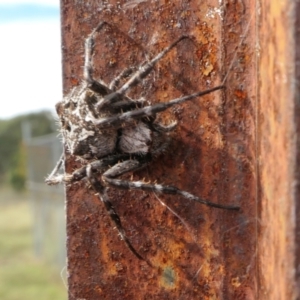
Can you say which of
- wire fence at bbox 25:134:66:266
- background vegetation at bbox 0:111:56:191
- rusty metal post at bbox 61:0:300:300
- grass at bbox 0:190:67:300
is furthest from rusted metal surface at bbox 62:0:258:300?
background vegetation at bbox 0:111:56:191

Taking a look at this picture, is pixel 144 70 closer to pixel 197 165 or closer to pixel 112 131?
pixel 197 165

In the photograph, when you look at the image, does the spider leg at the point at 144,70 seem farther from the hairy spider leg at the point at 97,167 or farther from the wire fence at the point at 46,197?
the wire fence at the point at 46,197

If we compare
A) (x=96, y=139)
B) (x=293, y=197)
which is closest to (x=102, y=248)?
(x=96, y=139)

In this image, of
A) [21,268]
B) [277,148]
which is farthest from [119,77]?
[21,268]

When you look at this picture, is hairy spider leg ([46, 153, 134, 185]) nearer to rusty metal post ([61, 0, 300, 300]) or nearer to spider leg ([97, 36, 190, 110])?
rusty metal post ([61, 0, 300, 300])

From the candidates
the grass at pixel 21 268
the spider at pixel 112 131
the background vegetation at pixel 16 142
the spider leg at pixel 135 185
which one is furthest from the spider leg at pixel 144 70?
the background vegetation at pixel 16 142

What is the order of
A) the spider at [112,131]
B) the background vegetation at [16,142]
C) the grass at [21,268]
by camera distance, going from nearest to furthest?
the spider at [112,131]
the grass at [21,268]
the background vegetation at [16,142]
